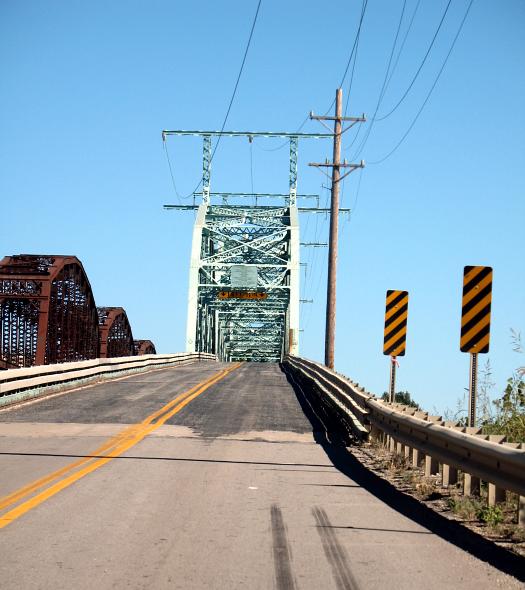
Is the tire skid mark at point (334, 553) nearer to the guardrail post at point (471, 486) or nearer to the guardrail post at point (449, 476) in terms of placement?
the guardrail post at point (471, 486)

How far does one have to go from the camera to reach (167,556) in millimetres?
6559

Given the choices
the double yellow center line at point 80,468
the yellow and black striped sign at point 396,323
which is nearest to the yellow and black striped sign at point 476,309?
the yellow and black striped sign at point 396,323

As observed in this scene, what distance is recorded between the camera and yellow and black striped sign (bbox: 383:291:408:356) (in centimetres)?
1788

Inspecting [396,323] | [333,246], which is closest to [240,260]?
[333,246]

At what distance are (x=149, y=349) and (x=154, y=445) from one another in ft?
253

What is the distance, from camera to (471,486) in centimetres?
953

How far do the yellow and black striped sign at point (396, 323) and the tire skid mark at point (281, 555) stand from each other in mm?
9661

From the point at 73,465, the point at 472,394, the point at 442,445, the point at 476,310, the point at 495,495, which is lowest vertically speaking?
the point at 73,465

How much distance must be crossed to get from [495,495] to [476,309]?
4799 millimetres

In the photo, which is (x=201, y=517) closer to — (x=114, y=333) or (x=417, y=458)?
(x=417, y=458)

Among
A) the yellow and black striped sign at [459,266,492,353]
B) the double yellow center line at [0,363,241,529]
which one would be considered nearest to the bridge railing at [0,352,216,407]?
the double yellow center line at [0,363,241,529]

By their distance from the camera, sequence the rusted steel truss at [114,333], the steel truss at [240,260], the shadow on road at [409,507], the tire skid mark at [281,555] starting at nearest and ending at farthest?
the tire skid mark at [281,555] → the shadow on road at [409,507] → the rusted steel truss at [114,333] → the steel truss at [240,260]

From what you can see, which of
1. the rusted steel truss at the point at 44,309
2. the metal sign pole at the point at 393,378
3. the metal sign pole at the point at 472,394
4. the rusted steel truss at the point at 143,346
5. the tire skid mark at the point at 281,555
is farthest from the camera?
the rusted steel truss at the point at 143,346

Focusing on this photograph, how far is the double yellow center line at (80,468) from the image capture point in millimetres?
8469
